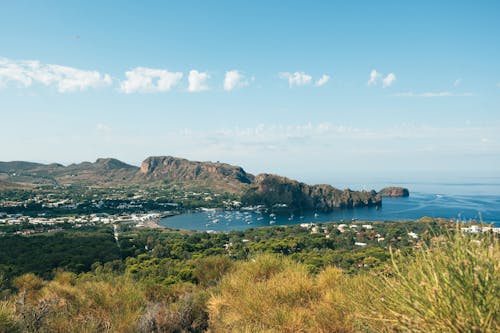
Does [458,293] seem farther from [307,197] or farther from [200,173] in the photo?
[200,173]

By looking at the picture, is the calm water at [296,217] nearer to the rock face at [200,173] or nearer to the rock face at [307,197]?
the rock face at [307,197]

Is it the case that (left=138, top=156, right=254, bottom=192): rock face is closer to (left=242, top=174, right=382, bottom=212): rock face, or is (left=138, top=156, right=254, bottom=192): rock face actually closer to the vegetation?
(left=242, top=174, right=382, bottom=212): rock face

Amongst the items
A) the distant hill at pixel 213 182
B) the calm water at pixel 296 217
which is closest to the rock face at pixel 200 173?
the distant hill at pixel 213 182

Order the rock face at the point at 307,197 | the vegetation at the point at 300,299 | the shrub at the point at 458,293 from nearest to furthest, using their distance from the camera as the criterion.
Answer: the shrub at the point at 458,293 → the vegetation at the point at 300,299 → the rock face at the point at 307,197

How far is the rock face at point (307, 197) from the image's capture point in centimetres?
12000

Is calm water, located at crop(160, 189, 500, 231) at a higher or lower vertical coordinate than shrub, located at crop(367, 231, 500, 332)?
lower

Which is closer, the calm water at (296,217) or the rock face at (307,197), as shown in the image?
the calm water at (296,217)

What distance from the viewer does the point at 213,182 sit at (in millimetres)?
170875

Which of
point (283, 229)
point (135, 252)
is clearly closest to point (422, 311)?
point (135, 252)

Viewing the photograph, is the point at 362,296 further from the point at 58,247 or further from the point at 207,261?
the point at 58,247

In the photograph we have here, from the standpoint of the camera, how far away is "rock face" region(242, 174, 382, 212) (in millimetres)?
120000

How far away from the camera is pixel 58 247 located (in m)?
37.2

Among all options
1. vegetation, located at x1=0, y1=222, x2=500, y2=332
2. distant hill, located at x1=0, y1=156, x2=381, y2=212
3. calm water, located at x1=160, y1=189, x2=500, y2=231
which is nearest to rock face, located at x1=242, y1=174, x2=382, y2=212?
distant hill, located at x1=0, y1=156, x2=381, y2=212

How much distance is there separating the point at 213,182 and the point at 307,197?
64.8 m
